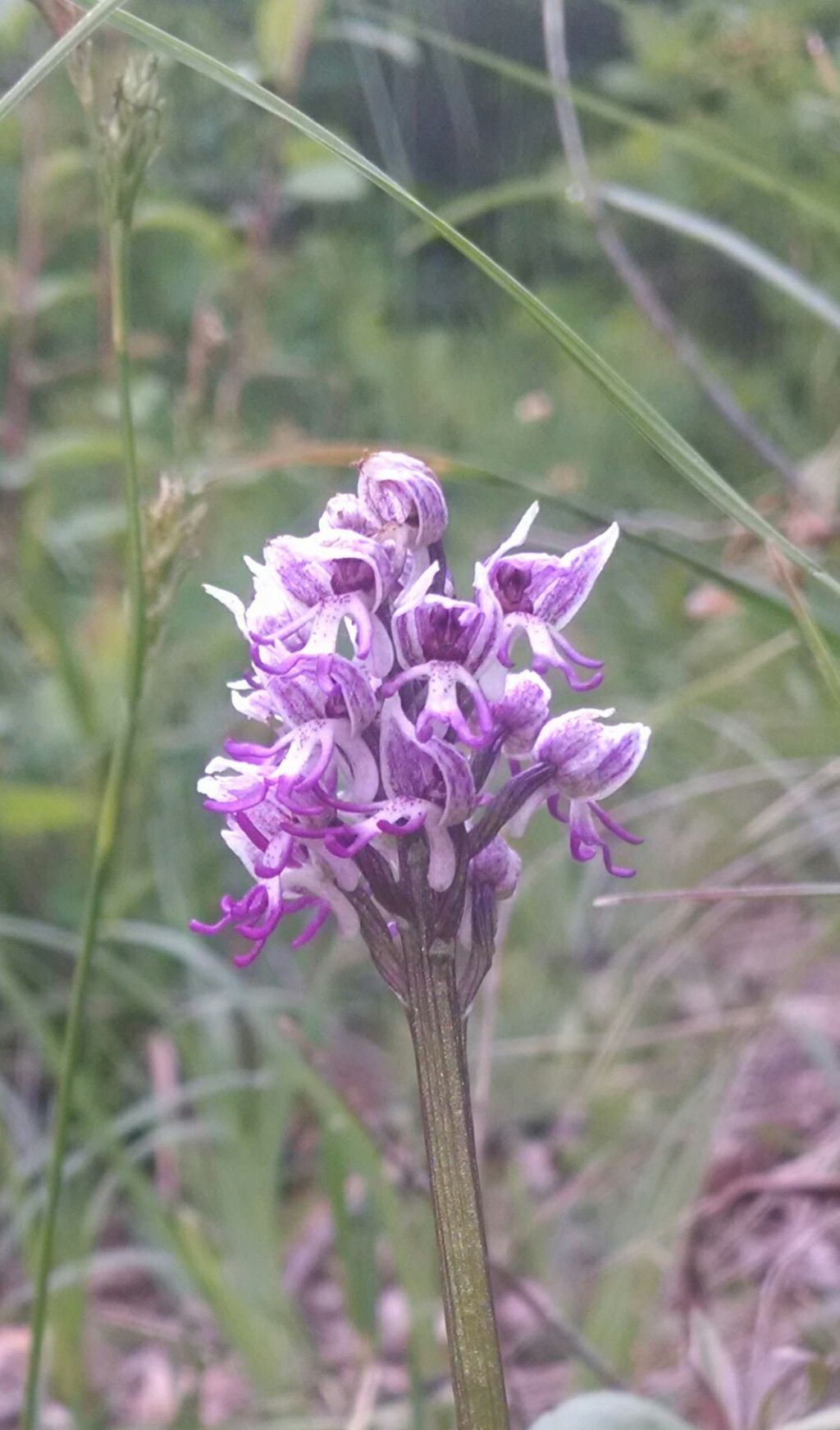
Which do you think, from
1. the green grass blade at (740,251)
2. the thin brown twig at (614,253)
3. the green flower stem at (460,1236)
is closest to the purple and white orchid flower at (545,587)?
the green flower stem at (460,1236)

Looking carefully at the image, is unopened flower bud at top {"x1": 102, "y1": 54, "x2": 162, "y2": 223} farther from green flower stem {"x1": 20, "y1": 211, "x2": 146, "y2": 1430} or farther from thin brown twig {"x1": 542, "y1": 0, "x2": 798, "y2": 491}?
thin brown twig {"x1": 542, "y1": 0, "x2": 798, "y2": 491}

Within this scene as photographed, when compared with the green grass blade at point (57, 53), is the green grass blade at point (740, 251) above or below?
above

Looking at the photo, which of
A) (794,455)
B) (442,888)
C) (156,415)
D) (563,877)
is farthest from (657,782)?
(442,888)

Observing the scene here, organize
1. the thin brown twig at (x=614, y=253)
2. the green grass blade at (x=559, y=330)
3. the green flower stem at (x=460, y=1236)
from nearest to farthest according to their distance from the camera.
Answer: the green flower stem at (x=460, y=1236) < the green grass blade at (x=559, y=330) < the thin brown twig at (x=614, y=253)

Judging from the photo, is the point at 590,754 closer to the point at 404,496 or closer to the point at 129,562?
the point at 404,496

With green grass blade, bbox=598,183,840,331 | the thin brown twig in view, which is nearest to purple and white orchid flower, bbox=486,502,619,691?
green grass blade, bbox=598,183,840,331

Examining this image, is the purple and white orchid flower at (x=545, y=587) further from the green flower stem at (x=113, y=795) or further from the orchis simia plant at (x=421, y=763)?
the green flower stem at (x=113, y=795)
